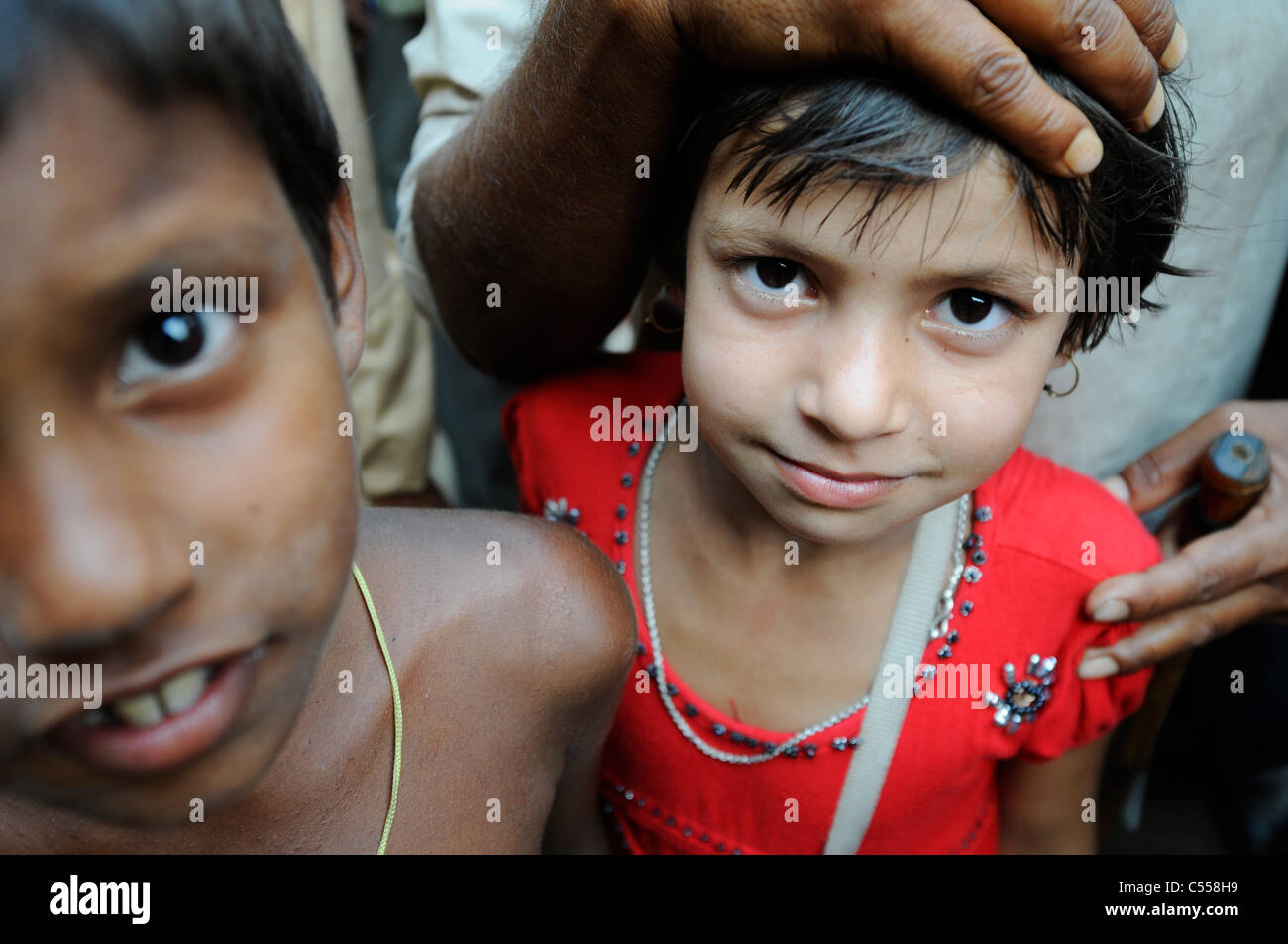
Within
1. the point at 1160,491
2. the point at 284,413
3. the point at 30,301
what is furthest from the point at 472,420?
the point at 30,301

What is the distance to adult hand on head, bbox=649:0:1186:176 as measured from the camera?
2.73ft

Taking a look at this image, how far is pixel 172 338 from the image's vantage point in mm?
658

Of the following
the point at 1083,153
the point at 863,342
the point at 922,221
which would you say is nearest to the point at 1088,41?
the point at 1083,153

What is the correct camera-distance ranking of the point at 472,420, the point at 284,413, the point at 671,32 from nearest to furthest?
the point at 284,413, the point at 671,32, the point at 472,420

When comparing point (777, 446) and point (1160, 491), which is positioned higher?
point (777, 446)

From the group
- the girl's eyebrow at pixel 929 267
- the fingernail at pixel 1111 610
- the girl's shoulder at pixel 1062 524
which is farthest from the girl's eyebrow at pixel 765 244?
the fingernail at pixel 1111 610

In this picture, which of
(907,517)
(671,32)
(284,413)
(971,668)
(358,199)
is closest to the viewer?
(284,413)

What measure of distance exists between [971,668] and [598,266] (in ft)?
2.35

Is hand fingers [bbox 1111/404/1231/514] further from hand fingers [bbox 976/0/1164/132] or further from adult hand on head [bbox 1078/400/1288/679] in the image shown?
hand fingers [bbox 976/0/1164/132]

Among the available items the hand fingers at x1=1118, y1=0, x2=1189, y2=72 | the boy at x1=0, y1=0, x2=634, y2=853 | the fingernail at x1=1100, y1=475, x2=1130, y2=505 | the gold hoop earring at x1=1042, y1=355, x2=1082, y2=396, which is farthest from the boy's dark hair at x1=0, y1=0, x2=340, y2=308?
the fingernail at x1=1100, y1=475, x2=1130, y2=505

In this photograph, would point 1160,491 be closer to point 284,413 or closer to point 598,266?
point 598,266

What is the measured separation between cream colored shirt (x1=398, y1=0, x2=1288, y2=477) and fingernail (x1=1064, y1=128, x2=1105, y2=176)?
483 mm

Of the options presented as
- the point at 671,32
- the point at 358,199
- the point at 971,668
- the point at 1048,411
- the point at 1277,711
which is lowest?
the point at 1277,711

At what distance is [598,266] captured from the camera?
4.26 feet
